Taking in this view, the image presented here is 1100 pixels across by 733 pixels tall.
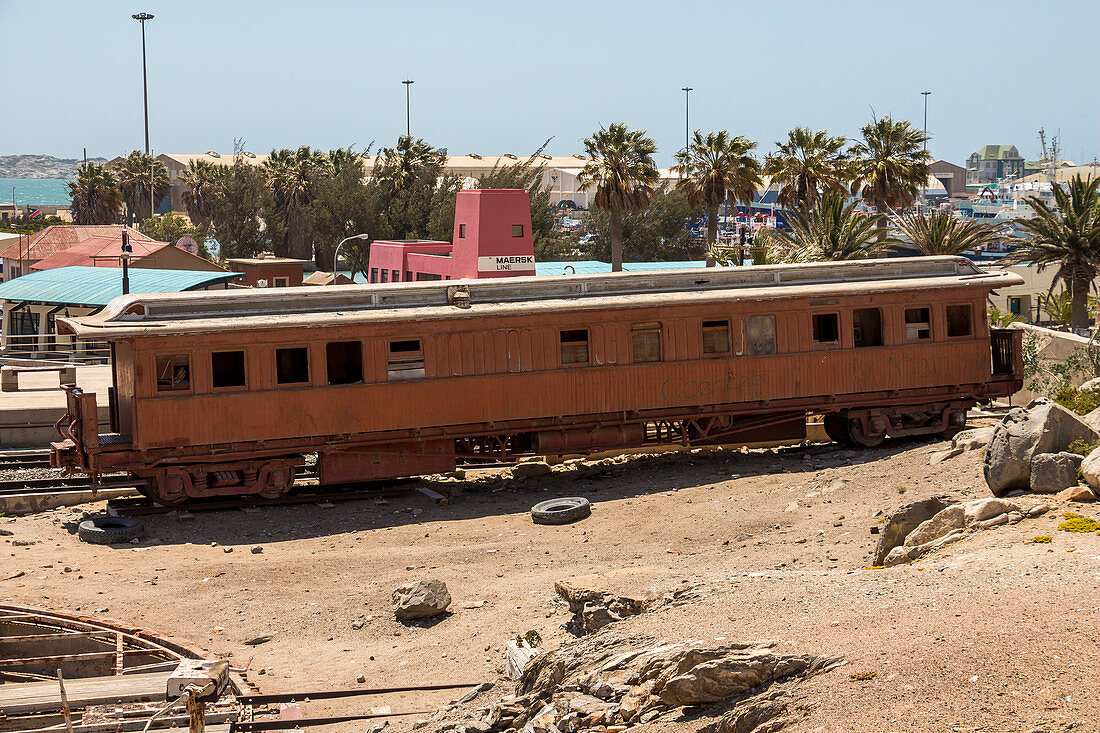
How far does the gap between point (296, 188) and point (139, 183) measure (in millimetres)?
15073

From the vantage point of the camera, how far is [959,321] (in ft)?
71.4

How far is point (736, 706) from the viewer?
857 centimetres

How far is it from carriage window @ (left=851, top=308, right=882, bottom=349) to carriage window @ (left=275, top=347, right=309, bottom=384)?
1061cm

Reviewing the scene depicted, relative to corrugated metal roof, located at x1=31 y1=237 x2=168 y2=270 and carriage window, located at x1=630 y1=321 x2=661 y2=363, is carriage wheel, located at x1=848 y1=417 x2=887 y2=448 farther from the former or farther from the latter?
corrugated metal roof, located at x1=31 y1=237 x2=168 y2=270

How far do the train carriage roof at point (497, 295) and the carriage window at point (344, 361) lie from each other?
644 mm

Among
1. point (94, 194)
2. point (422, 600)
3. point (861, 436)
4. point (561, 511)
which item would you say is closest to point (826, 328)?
point (861, 436)

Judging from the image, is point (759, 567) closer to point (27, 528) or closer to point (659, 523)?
point (659, 523)

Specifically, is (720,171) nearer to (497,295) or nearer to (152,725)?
(497,295)

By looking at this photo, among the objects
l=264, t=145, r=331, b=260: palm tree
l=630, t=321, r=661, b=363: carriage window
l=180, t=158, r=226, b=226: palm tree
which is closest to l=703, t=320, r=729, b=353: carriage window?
l=630, t=321, r=661, b=363: carriage window

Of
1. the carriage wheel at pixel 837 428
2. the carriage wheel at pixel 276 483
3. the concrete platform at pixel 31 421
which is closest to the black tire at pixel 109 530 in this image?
the carriage wheel at pixel 276 483

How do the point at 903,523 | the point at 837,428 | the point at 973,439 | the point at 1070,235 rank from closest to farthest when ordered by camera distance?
the point at 903,523 < the point at 973,439 < the point at 837,428 < the point at 1070,235

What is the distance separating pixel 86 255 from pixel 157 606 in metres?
47.9

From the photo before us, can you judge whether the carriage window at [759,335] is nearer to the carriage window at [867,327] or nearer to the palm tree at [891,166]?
the carriage window at [867,327]

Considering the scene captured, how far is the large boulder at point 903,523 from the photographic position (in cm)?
1278
